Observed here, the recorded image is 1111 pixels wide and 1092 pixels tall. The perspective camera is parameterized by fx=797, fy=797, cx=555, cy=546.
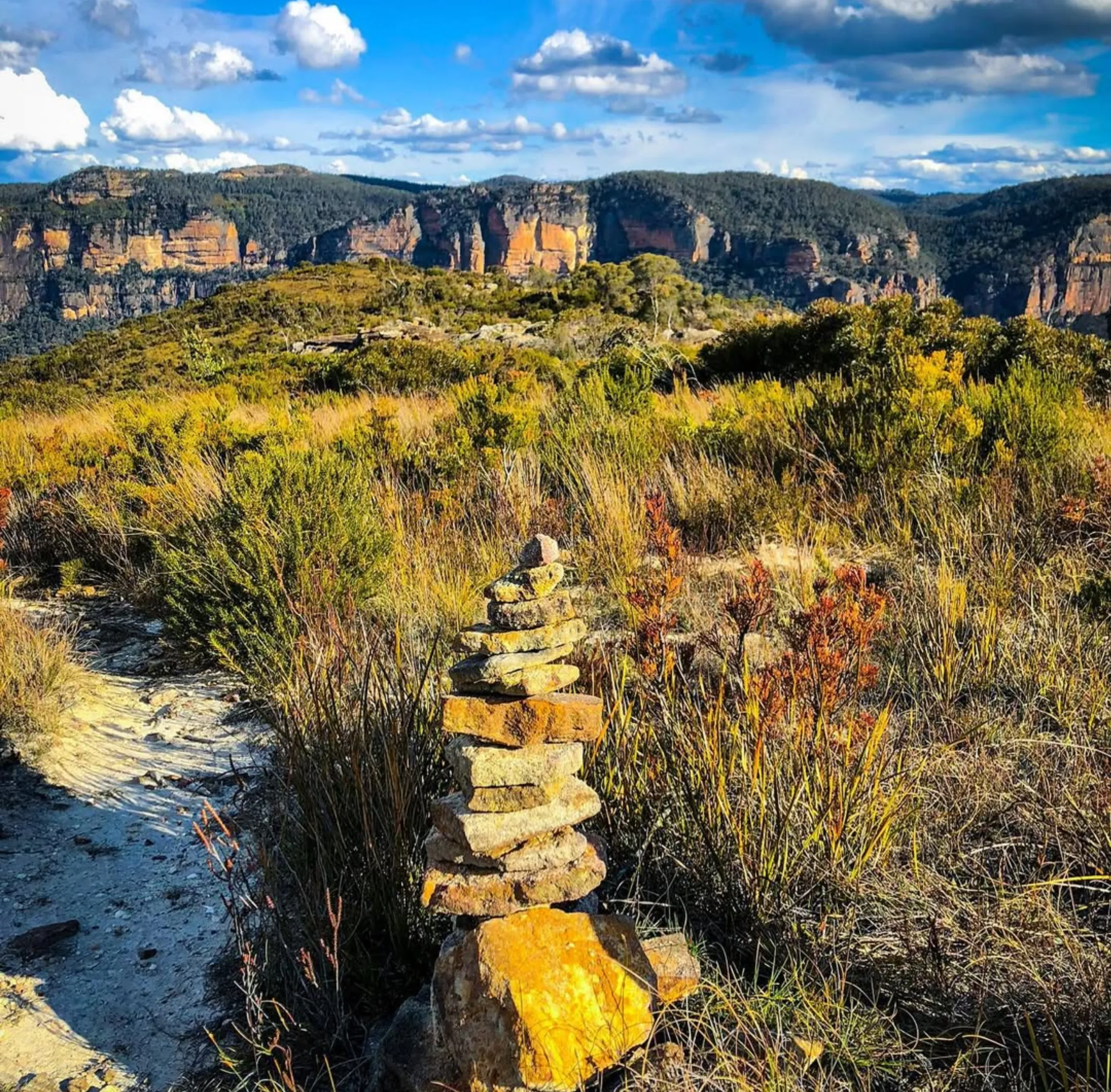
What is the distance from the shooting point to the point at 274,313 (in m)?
41.6

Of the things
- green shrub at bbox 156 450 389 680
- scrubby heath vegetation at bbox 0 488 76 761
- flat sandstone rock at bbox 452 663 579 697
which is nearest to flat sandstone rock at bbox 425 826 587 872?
flat sandstone rock at bbox 452 663 579 697

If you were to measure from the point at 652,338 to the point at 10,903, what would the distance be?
12.9m

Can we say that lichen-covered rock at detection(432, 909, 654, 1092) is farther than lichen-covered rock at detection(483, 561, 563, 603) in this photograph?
No

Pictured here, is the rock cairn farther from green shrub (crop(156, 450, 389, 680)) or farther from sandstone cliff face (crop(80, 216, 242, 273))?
sandstone cliff face (crop(80, 216, 242, 273))

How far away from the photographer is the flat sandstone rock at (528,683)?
6.59 ft

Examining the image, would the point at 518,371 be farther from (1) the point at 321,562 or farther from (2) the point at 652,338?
(1) the point at 321,562

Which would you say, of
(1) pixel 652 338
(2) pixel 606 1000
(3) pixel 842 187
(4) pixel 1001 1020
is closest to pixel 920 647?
(4) pixel 1001 1020

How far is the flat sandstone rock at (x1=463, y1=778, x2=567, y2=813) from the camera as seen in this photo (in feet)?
6.55

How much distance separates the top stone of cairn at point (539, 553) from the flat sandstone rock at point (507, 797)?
0.56 meters

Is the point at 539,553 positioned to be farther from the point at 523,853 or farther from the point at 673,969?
the point at 673,969

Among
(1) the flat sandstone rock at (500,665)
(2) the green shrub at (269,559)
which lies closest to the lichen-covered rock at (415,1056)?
(1) the flat sandstone rock at (500,665)

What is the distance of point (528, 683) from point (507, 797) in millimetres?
292

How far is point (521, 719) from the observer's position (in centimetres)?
201

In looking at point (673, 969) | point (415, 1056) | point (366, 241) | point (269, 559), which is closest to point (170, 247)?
point (366, 241)
